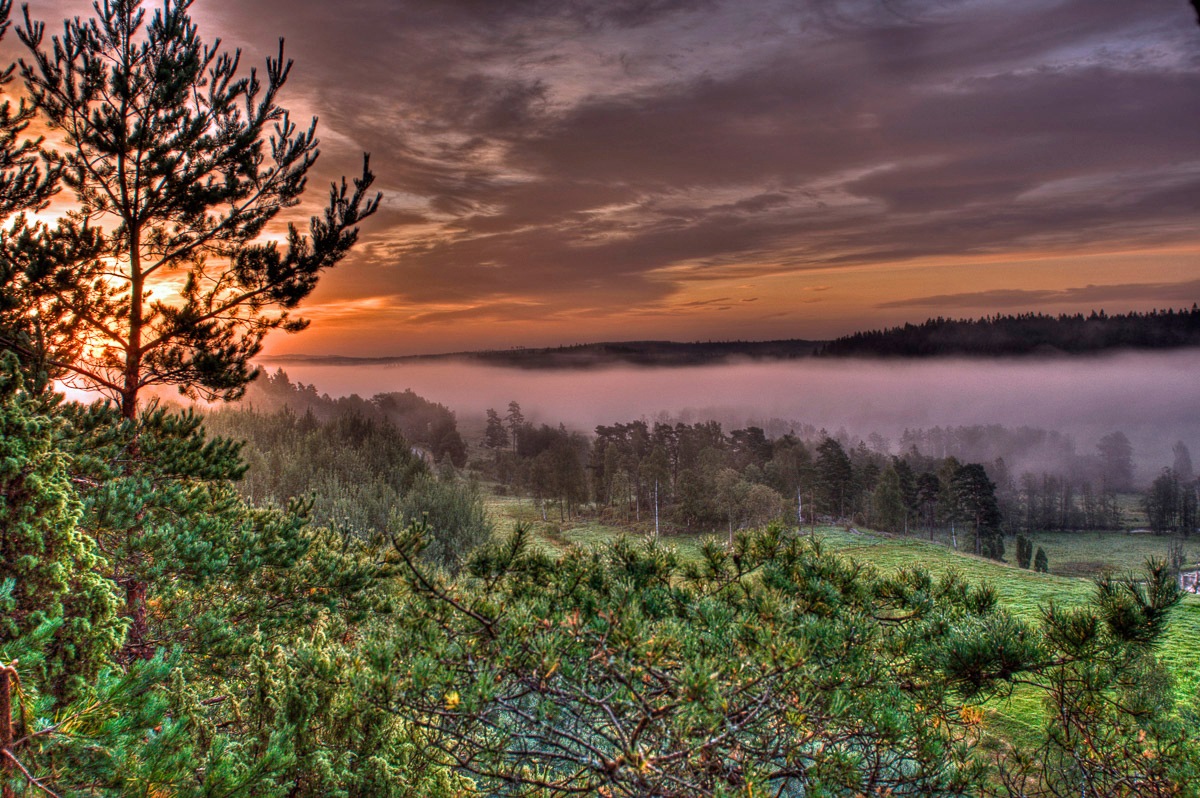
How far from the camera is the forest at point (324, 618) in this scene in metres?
3.11

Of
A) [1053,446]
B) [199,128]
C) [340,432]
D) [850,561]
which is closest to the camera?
[850,561]

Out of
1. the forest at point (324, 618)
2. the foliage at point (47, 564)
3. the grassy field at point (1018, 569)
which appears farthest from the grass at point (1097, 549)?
the foliage at point (47, 564)

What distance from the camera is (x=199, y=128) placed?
10.1 m

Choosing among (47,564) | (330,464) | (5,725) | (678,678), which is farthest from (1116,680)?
(330,464)

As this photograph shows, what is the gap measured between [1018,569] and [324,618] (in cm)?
5013

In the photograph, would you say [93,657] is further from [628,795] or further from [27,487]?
[628,795]

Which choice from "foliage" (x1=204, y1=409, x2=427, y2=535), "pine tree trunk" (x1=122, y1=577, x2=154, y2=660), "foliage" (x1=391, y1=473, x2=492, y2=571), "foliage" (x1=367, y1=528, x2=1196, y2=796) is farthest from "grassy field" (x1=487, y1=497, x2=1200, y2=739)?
"foliage" (x1=204, y1=409, x2=427, y2=535)

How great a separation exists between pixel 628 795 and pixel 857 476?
75874mm

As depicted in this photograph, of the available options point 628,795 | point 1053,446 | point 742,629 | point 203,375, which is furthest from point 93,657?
point 1053,446

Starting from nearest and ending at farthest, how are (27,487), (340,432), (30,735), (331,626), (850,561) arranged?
(30,735)
(27,487)
(850,561)
(331,626)
(340,432)

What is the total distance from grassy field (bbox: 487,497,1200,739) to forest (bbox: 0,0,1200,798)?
0.41 meters

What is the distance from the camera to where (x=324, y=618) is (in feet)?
30.2

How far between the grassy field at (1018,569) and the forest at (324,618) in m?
0.41

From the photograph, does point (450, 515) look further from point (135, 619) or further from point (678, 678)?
point (678, 678)
